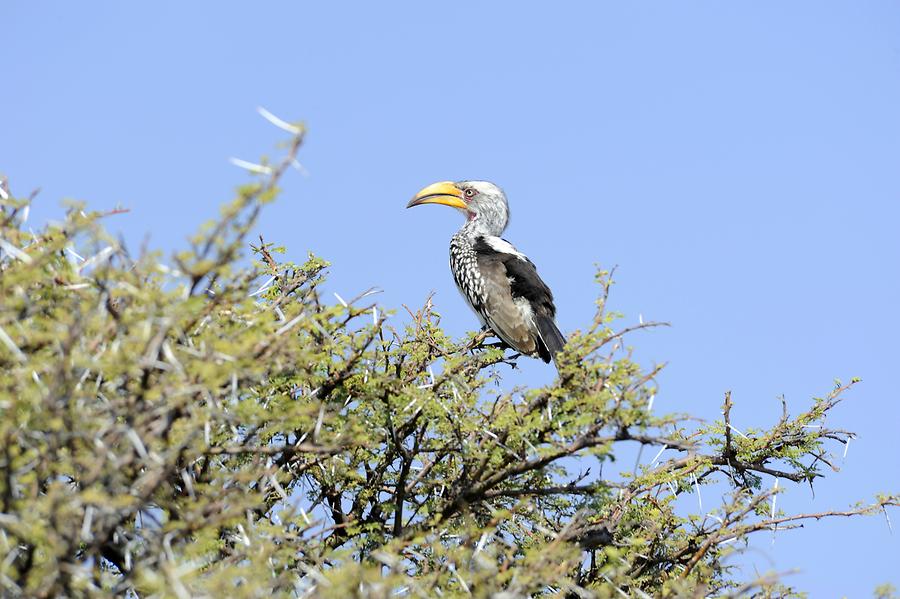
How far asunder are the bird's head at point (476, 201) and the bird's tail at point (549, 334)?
2.21m

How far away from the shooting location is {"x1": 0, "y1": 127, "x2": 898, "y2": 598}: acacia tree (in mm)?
3002

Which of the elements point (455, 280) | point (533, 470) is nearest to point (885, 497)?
point (533, 470)

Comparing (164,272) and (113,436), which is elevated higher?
(164,272)

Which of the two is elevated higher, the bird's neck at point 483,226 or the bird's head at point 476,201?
the bird's head at point 476,201

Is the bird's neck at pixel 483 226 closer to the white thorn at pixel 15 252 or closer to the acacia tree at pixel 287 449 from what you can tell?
the acacia tree at pixel 287 449

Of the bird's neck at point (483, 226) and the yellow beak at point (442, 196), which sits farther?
the yellow beak at point (442, 196)

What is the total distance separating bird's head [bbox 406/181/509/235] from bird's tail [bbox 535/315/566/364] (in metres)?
2.21

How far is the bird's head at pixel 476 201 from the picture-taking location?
9.77m

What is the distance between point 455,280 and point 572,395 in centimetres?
463

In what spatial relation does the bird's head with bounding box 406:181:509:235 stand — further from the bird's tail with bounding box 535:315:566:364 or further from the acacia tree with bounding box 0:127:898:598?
the acacia tree with bounding box 0:127:898:598

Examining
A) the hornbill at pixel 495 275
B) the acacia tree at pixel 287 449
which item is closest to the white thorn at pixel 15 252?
the acacia tree at pixel 287 449

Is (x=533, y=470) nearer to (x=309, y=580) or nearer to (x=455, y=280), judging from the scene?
(x=309, y=580)

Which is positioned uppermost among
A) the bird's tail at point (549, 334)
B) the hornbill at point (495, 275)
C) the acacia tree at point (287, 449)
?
the hornbill at point (495, 275)

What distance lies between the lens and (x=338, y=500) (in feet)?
16.8
